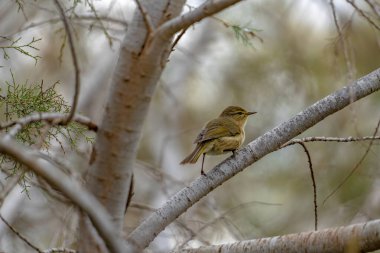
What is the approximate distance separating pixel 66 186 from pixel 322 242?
1.19m

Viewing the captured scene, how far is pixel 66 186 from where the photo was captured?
1980 mm

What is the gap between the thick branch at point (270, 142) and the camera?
3.31 m

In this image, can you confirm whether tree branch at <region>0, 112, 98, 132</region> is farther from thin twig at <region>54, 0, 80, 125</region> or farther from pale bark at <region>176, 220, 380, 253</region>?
pale bark at <region>176, 220, 380, 253</region>

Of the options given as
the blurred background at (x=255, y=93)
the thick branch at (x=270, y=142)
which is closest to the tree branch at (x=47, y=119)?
the thick branch at (x=270, y=142)

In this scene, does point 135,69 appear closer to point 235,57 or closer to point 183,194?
point 183,194

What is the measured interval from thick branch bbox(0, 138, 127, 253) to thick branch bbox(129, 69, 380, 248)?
1.08 m

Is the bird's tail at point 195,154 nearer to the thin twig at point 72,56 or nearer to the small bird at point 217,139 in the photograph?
the small bird at point 217,139

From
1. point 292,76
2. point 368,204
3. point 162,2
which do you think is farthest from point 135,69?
point 292,76

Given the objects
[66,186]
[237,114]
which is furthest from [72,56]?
[237,114]

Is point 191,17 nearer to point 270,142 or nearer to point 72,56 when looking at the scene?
point 72,56

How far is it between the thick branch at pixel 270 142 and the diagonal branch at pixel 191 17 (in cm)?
111

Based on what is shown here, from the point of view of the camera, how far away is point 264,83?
10.3 m

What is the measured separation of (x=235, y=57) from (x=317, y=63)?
149 centimetres

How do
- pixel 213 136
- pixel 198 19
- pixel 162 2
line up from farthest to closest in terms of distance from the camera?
pixel 213 136, pixel 162 2, pixel 198 19
